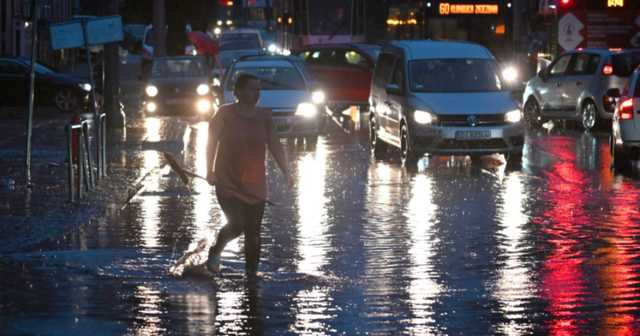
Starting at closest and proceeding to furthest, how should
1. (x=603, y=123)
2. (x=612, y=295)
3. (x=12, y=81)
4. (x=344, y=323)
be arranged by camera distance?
(x=344, y=323)
(x=612, y=295)
(x=603, y=123)
(x=12, y=81)

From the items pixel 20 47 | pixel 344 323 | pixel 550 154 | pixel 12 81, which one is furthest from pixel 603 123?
pixel 20 47

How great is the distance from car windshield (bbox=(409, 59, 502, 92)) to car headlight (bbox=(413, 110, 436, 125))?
69cm

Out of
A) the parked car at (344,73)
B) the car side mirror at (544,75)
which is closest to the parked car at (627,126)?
the car side mirror at (544,75)

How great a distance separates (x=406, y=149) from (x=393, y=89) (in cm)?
112

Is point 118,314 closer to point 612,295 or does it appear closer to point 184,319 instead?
point 184,319

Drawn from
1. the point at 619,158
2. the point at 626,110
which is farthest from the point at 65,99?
the point at 626,110

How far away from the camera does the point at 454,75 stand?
24.8 metres

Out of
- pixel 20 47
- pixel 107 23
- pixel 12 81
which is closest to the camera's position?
pixel 107 23

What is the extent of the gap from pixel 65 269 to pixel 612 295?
4.15 meters

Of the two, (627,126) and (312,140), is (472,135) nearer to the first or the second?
(627,126)

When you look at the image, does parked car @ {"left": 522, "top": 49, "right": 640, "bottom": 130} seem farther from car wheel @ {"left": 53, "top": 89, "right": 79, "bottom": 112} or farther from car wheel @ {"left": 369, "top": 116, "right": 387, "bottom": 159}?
car wheel @ {"left": 53, "top": 89, "right": 79, "bottom": 112}

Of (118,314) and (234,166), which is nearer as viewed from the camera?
(118,314)

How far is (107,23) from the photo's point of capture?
23.9m

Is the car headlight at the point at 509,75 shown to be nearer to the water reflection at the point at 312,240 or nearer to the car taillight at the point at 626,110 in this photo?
the car taillight at the point at 626,110
